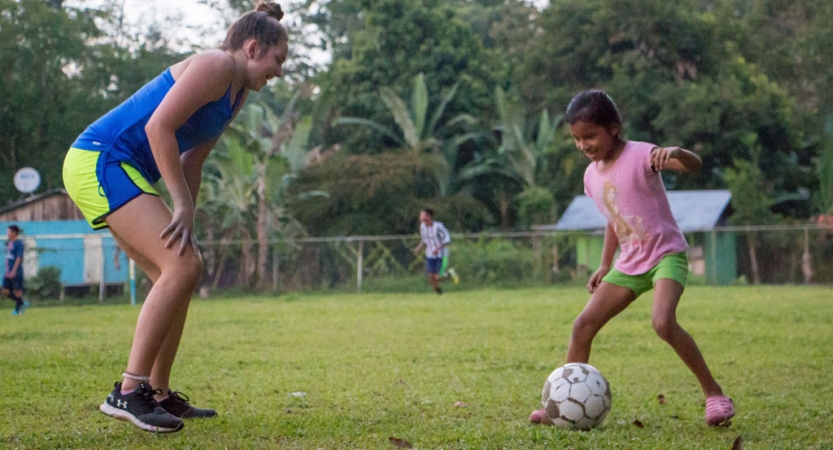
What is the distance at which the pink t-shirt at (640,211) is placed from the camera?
4695 millimetres

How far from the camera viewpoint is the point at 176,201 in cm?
414

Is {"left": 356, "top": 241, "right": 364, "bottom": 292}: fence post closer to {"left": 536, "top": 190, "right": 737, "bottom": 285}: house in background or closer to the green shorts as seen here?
{"left": 536, "top": 190, "right": 737, "bottom": 285}: house in background

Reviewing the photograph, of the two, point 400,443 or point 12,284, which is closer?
point 400,443

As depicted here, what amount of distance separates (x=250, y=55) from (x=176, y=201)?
73 centimetres

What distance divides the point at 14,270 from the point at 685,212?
60.4ft

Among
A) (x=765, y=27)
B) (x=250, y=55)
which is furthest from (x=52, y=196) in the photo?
(x=765, y=27)

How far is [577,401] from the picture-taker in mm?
4473

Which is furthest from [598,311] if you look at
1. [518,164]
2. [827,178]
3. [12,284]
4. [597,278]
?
[518,164]

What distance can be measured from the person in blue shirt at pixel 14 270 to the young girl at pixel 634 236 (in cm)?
1418

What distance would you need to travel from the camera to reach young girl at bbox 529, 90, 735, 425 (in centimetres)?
462

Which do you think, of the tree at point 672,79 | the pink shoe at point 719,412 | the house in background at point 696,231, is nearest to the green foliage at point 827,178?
the house in background at point 696,231

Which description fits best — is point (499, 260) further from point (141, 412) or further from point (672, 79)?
point (141, 412)

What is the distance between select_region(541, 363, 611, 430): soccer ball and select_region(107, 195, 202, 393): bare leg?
5.75 ft

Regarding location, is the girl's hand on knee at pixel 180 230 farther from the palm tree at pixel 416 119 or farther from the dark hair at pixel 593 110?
the palm tree at pixel 416 119
